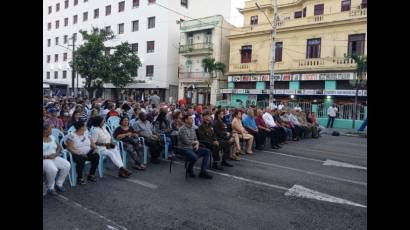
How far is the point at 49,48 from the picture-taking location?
4975cm

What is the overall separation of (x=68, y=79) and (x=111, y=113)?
39290 millimetres

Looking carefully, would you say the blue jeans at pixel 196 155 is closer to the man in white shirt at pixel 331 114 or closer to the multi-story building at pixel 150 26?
the man in white shirt at pixel 331 114

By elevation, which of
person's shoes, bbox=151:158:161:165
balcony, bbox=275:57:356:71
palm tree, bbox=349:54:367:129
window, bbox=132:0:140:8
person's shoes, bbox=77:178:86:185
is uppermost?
window, bbox=132:0:140:8

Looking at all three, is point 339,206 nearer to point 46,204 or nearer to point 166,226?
point 166,226

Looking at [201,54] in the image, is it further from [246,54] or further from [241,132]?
[241,132]

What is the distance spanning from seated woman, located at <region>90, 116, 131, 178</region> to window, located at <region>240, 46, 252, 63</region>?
22.5 m

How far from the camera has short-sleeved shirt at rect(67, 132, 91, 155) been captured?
5.93 m

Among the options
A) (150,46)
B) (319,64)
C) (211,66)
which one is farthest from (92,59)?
(319,64)

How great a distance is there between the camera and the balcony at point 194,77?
2997 cm

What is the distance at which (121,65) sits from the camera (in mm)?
30625

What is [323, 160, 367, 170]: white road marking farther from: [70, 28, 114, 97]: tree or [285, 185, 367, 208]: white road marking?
[70, 28, 114, 97]: tree

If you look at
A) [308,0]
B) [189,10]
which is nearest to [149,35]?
[189,10]

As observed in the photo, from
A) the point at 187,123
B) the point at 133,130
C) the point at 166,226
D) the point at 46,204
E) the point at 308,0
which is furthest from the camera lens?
the point at 308,0

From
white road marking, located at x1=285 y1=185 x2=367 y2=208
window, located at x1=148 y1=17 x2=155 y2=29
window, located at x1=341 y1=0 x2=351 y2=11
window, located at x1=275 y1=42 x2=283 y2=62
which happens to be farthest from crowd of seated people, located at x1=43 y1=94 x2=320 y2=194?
window, located at x1=148 y1=17 x2=155 y2=29
